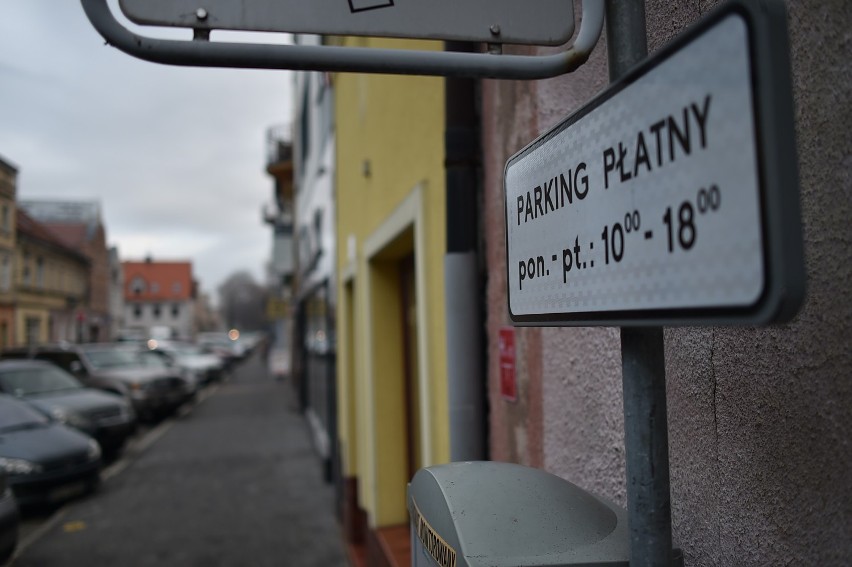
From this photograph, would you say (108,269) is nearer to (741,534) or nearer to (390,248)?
(390,248)

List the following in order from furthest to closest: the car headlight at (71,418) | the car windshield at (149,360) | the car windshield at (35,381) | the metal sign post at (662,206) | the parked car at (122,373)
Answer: the car windshield at (149,360), the parked car at (122,373), the car windshield at (35,381), the car headlight at (71,418), the metal sign post at (662,206)

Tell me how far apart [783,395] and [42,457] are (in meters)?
8.55

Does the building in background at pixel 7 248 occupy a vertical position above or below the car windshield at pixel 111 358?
above

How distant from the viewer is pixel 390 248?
15.3ft

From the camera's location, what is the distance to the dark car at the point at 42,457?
7613 millimetres

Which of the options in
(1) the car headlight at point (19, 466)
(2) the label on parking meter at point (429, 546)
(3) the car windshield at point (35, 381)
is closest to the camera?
(2) the label on parking meter at point (429, 546)

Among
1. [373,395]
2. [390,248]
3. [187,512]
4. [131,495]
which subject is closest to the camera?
[390,248]

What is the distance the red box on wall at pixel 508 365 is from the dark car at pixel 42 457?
705 centimetres

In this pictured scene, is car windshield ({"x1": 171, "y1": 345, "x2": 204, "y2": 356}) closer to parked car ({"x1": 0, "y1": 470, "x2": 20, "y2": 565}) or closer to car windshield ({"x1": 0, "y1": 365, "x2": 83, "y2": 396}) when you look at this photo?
car windshield ({"x1": 0, "y1": 365, "x2": 83, "y2": 396})

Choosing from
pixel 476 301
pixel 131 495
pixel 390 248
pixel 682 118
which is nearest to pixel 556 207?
pixel 682 118

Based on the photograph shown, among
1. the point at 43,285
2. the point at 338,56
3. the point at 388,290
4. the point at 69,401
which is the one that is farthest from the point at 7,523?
the point at 43,285

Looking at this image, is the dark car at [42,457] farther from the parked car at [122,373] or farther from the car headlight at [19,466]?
the parked car at [122,373]

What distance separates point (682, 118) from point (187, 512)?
26.3 ft

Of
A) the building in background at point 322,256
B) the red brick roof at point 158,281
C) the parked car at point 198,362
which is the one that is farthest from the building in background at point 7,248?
the red brick roof at point 158,281
